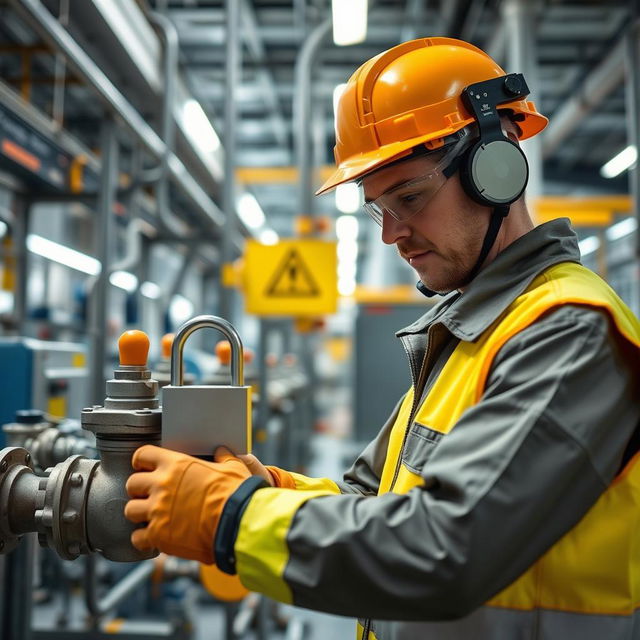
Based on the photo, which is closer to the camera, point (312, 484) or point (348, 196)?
point (312, 484)

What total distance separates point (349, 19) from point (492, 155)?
1.48 m

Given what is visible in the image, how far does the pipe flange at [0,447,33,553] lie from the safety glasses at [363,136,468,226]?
722 mm

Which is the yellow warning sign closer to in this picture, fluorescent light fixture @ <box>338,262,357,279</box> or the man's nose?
the man's nose

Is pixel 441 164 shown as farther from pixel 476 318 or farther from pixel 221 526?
pixel 221 526

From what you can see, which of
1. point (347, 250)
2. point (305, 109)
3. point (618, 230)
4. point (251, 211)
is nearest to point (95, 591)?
point (305, 109)

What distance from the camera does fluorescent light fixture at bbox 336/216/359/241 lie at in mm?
8025

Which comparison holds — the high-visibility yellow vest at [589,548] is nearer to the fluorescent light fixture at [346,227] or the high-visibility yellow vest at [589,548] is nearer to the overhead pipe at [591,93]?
the overhead pipe at [591,93]

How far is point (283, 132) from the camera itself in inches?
298

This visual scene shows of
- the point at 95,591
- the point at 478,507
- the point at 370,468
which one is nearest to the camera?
the point at 478,507

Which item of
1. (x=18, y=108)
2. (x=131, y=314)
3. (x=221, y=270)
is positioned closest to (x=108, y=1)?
(x=18, y=108)

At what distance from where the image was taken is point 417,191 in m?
1.03

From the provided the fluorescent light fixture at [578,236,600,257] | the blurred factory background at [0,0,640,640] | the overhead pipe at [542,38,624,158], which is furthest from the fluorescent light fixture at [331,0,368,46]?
the fluorescent light fixture at [578,236,600,257]

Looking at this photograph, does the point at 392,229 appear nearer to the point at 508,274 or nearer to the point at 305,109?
the point at 508,274

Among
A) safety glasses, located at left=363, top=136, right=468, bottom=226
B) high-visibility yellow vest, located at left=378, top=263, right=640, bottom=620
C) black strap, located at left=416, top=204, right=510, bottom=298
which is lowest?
high-visibility yellow vest, located at left=378, top=263, right=640, bottom=620
